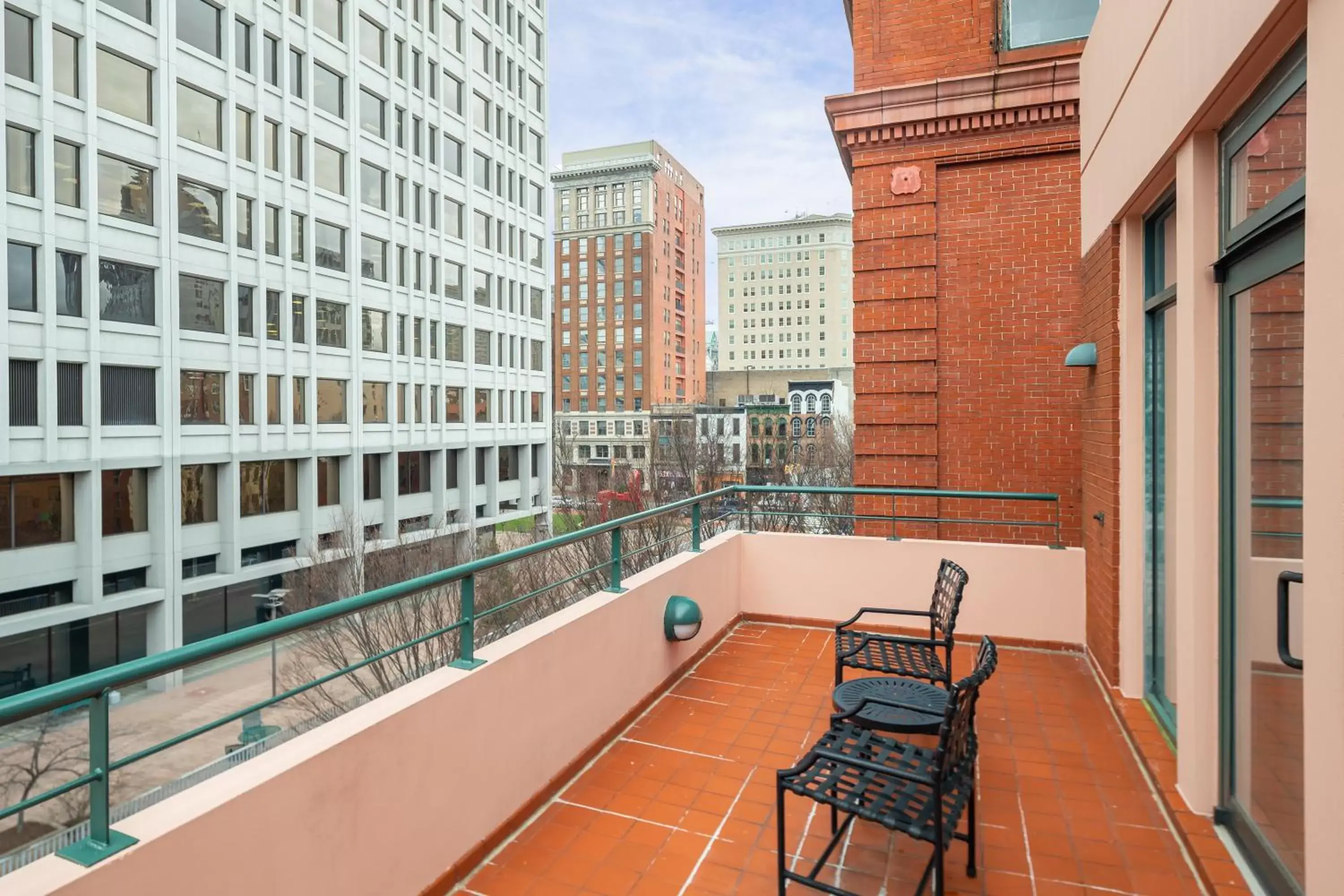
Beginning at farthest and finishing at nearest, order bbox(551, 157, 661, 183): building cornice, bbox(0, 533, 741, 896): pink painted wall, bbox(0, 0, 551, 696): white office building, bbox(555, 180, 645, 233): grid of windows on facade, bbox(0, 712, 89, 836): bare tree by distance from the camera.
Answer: bbox(555, 180, 645, 233): grid of windows on facade, bbox(551, 157, 661, 183): building cornice, bbox(0, 0, 551, 696): white office building, bbox(0, 712, 89, 836): bare tree, bbox(0, 533, 741, 896): pink painted wall

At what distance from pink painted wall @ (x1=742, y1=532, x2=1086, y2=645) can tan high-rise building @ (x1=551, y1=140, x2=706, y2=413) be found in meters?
82.4

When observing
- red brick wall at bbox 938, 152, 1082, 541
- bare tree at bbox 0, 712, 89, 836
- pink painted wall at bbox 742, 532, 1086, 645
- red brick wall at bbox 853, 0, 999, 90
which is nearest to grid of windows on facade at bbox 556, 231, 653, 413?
bare tree at bbox 0, 712, 89, 836

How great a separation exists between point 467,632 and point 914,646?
2773mm

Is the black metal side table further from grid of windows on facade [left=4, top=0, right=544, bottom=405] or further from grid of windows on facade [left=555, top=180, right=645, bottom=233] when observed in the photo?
grid of windows on facade [left=555, top=180, right=645, bottom=233]

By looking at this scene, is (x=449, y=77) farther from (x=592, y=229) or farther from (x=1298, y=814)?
(x=592, y=229)

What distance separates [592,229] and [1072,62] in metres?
89.1

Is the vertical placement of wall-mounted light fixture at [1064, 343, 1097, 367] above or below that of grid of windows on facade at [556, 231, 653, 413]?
below

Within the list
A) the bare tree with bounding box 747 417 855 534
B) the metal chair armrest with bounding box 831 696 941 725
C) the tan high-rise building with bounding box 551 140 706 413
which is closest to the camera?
the metal chair armrest with bounding box 831 696 941 725

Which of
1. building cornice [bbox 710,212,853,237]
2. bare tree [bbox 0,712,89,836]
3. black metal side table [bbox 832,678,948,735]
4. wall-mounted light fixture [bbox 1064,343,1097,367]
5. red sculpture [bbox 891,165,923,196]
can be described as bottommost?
bare tree [bbox 0,712,89,836]

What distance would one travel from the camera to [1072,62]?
7.43m

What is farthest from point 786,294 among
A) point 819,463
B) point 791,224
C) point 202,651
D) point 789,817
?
point 202,651

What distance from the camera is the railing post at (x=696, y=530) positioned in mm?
6293

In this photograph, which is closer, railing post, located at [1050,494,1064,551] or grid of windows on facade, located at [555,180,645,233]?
railing post, located at [1050,494,1064,551]

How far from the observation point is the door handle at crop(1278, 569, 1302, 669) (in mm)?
2467
